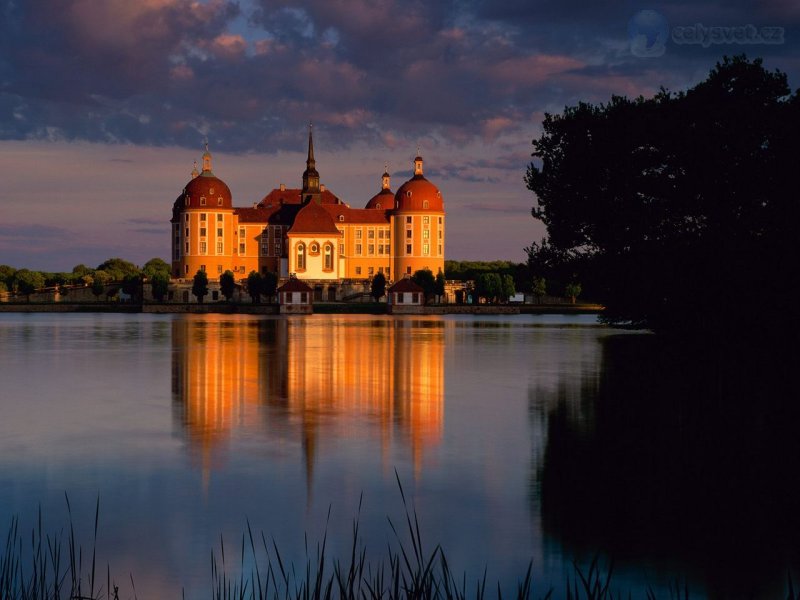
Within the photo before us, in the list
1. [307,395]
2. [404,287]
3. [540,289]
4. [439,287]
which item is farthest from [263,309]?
[307,395]

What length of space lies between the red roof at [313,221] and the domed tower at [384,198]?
18.6 m

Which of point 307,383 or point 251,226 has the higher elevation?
point 251,226

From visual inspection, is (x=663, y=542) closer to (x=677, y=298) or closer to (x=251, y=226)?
(x=677, y=298)

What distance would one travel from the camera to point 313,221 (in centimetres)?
13725

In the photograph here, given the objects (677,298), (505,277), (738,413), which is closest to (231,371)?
(738,413)

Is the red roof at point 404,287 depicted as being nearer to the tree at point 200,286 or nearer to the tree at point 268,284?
the tree at point 268,284

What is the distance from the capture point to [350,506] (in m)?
11.7

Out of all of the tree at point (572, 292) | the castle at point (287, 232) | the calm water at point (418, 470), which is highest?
the castle at point (287, 232)

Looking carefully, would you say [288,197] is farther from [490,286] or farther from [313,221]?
[490,286]

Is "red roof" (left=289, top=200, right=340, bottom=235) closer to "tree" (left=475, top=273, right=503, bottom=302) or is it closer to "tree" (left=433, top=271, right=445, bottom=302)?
"tree" (left=433, top=271, right=445, bottom=302)

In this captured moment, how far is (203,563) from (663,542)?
458 centimetres

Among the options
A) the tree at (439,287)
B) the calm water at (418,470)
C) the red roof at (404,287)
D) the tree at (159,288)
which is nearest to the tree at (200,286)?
the tree at (159,288)

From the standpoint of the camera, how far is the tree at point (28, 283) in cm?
13288

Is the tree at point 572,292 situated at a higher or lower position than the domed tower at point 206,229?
lower
